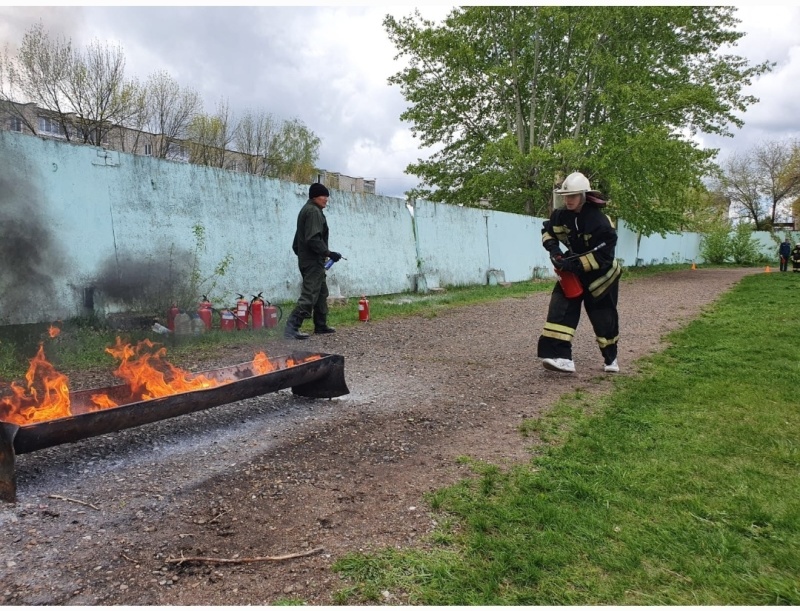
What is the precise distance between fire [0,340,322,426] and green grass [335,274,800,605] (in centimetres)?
197

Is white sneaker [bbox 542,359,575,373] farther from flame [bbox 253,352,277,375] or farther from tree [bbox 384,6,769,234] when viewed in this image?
tree [bbox 384,6,769,234]

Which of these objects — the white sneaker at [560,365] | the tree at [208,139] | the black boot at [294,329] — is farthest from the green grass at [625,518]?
the tree at [208,139]

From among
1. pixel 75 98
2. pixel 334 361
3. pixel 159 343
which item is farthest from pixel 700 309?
pixel 75 98

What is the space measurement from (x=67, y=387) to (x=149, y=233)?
4997 mm

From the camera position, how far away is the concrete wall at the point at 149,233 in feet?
21.6

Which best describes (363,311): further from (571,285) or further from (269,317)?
(571,285)

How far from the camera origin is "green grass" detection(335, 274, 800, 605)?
2.14 meters

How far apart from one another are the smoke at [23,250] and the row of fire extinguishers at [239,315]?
1.50 m

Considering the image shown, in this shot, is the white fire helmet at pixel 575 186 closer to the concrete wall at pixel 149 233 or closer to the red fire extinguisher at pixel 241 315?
the red fire extinguisher at pixel 241 315

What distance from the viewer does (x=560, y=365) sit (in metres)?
A: 5.75

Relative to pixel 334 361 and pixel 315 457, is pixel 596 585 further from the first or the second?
pixel 334 361

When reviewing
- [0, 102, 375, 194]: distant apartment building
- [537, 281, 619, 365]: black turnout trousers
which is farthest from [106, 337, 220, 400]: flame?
[0, 102, 375, 194]: distant apartment building

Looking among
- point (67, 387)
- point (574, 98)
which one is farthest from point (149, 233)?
point (574, 98)

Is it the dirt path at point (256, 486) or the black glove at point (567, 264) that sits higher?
the black glove at point (567, 264)
